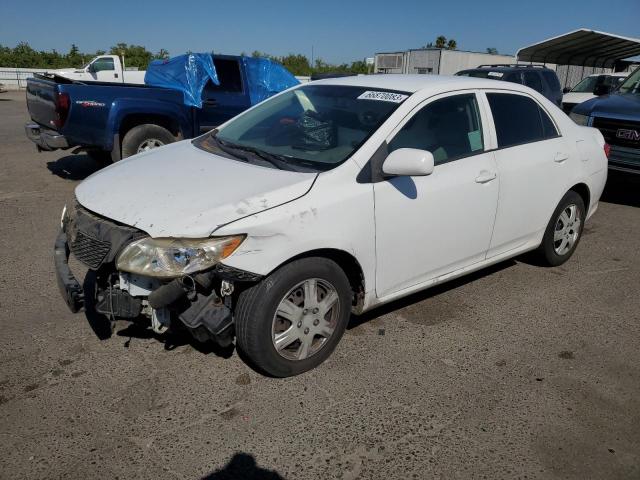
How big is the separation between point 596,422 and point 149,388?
Result: 2.48m

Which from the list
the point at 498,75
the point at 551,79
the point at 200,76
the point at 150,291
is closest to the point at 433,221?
the point at 150,291

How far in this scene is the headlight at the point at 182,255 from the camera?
2783 millimetres

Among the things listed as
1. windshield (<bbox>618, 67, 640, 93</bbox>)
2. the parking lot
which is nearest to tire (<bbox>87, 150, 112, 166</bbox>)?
the parking lot

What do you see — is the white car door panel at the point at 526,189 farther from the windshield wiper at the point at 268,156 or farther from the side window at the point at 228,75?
the side window at the point at 228,75

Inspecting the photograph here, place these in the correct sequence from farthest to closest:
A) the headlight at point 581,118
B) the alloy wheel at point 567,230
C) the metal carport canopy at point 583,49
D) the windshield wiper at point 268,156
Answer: the metal carport canopy at point 583,49 → the headlight at point 581,118 → the alloy wheel at point 567,230 → the windshield wiper at point 268,156

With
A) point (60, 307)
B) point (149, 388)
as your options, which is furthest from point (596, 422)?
point (60, 307)

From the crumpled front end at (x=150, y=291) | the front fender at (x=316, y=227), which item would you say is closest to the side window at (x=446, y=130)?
the front fender at (x=316, y=227)

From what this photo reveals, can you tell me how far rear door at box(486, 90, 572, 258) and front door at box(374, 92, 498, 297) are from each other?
161 mm

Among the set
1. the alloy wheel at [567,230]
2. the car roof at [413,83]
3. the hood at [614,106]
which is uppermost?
the car roof at [413,83]

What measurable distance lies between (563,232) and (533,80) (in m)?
8.84

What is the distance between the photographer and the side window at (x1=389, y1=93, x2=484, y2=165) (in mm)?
3582

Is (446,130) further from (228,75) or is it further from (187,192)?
(228,75)

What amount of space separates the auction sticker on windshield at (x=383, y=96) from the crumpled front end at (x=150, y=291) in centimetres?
163

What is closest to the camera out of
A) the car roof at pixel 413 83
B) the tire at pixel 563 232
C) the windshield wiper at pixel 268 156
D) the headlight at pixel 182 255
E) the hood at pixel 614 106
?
the headlight at pixel 182 255
